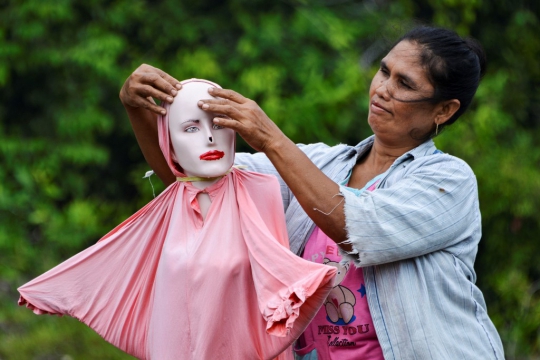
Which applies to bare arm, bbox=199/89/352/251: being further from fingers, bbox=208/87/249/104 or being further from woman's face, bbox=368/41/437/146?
woman's face, bbox=368/41/437/146

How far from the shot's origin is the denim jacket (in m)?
2.09

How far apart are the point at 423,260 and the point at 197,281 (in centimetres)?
63

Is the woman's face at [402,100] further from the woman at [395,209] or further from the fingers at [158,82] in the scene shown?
the fingers at [158,82]

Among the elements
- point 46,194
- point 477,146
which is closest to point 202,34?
point 46,194

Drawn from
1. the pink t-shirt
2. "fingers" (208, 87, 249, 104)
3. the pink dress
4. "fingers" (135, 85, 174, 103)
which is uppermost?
"fingers" (135, 85, 174, 103)

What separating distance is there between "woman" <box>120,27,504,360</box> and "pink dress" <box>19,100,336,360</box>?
0.47ft

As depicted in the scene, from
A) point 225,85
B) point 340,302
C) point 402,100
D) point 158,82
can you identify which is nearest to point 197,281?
point 340,302

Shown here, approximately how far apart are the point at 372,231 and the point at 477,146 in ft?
10.7

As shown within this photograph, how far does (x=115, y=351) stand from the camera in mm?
4641

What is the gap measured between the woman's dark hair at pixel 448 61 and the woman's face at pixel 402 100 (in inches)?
0.9

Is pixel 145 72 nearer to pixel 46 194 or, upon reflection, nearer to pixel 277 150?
pixel 277 150

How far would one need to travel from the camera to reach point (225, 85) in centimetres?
566

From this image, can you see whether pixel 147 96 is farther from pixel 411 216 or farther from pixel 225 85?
pixel 225 85

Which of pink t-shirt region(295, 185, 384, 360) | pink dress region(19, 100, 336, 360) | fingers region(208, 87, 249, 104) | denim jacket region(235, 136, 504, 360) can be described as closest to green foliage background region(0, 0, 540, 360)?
pink dress region(19, 100, 336, 360)
